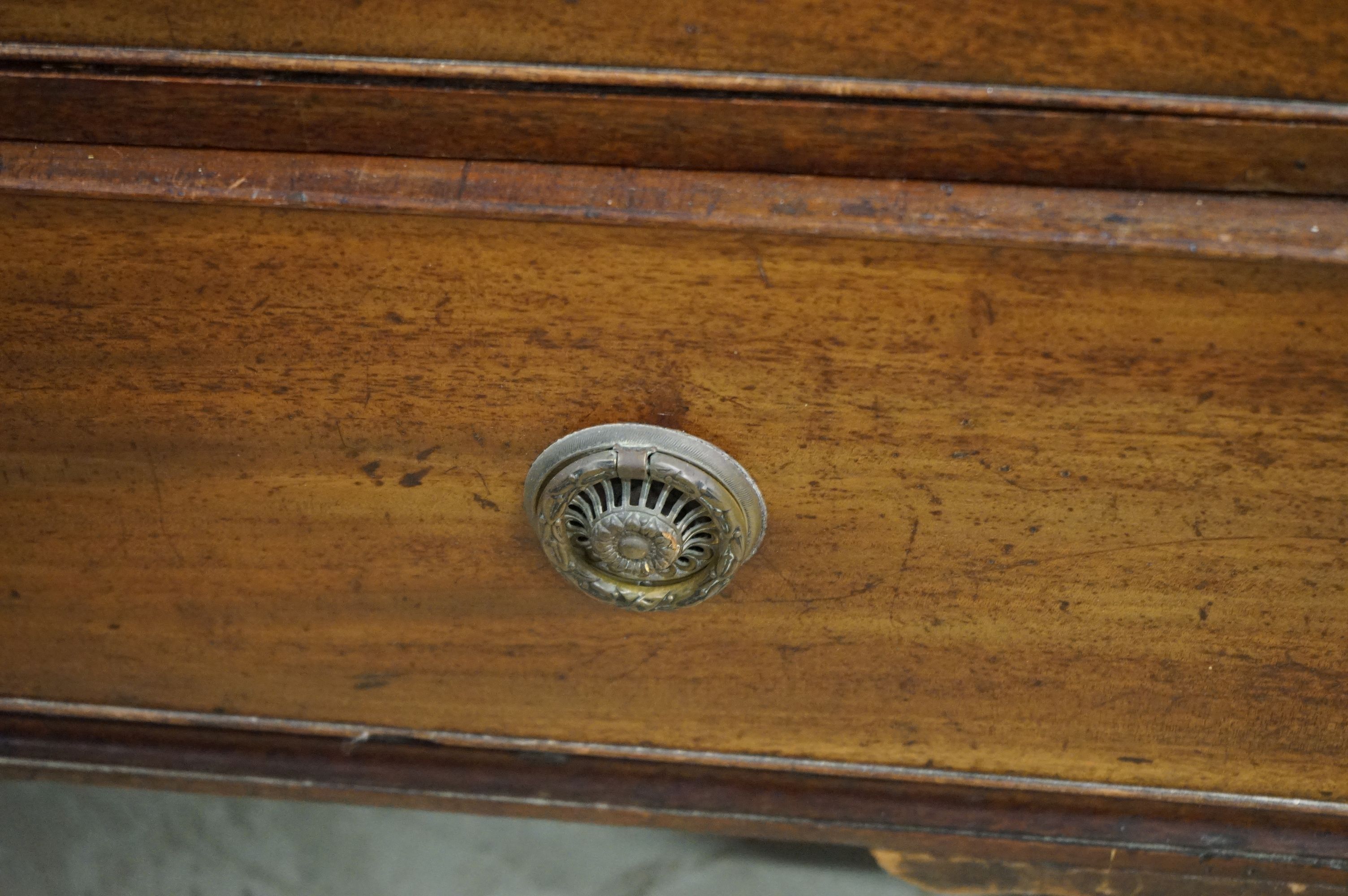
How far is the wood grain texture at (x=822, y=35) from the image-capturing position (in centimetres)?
46

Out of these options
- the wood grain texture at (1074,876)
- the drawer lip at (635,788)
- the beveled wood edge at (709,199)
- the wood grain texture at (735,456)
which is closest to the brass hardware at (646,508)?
the wood grain texture at (735,456)

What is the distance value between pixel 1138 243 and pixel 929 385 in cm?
13

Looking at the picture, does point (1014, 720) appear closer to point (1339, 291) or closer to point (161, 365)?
point (1339, 291)

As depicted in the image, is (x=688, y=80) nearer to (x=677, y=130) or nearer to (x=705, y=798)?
(x=677, y=130)

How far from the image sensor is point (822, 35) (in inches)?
19.0

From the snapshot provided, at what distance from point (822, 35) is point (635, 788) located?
0.59 m

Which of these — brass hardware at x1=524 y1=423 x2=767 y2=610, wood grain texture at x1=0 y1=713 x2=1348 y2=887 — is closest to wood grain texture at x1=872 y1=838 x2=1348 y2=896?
wood grain texture at x1=0 y1=713 x2=1348 y2=887

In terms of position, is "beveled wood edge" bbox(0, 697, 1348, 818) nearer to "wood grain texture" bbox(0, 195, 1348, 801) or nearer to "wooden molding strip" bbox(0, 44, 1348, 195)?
"wood grain texture" bbox(0, 195, 1348, 801)

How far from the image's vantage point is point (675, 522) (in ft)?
1.98

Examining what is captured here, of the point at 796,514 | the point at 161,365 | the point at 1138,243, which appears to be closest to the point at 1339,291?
the point at 1138,243

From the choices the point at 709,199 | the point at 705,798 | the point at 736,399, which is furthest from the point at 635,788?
the point at 709,199

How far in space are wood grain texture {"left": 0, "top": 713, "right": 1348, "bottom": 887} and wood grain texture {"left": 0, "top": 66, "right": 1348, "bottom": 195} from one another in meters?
0.49

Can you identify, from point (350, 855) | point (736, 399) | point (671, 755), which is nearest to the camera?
point (736, 399)

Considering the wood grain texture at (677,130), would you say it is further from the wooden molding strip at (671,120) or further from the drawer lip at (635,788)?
the drawer lip at (635,788)
